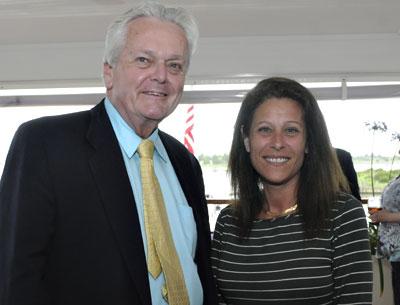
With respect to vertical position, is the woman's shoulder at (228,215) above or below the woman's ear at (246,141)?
below

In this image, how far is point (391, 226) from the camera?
3631 millimetres

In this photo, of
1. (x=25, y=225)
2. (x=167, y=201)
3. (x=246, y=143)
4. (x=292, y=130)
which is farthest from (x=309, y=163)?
(x=25, y=225)

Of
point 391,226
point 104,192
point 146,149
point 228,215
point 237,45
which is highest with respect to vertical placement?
point 237,45

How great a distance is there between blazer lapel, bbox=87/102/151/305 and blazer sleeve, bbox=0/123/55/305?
0.15 m

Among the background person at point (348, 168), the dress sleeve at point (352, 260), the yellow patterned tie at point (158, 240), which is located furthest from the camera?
the background person at point (348, 168)

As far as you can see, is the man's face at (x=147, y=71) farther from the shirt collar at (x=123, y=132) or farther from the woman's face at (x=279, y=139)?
the woman's face at (x=279, y=139)

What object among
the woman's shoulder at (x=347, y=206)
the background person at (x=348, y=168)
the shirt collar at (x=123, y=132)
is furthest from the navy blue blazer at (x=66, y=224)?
the background person at (x=348, y=168)

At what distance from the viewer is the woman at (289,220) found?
62.9 inches

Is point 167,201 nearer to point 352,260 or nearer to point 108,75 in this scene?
point 108,75

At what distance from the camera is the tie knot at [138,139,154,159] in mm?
1565

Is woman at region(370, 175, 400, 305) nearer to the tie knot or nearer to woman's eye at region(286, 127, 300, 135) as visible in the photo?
woman's eye at region(286, 127, 300, 135)

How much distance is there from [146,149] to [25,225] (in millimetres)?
447

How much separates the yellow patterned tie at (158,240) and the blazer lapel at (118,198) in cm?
6

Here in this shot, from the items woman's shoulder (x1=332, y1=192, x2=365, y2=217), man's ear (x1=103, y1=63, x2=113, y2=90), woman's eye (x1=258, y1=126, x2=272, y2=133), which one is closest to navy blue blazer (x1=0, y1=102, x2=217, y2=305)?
man's ear (x1=103, y1=63, x2=113, y2=90)
